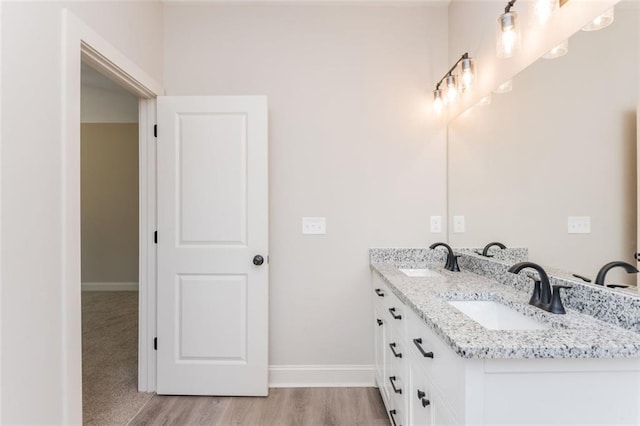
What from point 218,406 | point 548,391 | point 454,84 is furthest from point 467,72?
point 218,406

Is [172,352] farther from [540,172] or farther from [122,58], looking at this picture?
[540,172]

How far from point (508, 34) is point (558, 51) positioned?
0.93 ft

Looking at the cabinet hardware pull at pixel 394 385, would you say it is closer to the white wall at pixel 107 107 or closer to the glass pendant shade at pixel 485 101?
the glass pendant shade at pixel 485 101

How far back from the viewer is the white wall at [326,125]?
8.10 ft

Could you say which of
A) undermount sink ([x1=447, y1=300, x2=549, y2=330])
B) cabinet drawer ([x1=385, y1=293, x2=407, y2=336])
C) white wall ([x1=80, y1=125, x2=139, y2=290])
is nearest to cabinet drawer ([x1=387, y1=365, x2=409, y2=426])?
cabinet drawer ([x1=385, y1=293, x2=407, y2=336])

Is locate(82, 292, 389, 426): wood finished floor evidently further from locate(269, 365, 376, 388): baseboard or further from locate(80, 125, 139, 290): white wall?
locate(80, 125, 139, 290): white wall

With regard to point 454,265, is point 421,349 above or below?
below

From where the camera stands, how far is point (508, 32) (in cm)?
157

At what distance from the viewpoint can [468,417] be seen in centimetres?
95

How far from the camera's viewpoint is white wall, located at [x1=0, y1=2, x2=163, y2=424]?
1.21 m

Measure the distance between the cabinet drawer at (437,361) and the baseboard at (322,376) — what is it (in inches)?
42.9

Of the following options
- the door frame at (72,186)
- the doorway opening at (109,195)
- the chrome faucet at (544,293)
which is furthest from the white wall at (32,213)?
the doorway opening at (109,195)

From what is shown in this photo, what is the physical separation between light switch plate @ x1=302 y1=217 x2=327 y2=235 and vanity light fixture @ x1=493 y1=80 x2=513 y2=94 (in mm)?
1327

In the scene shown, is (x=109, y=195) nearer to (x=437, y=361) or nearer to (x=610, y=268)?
(x=437, y=361)
